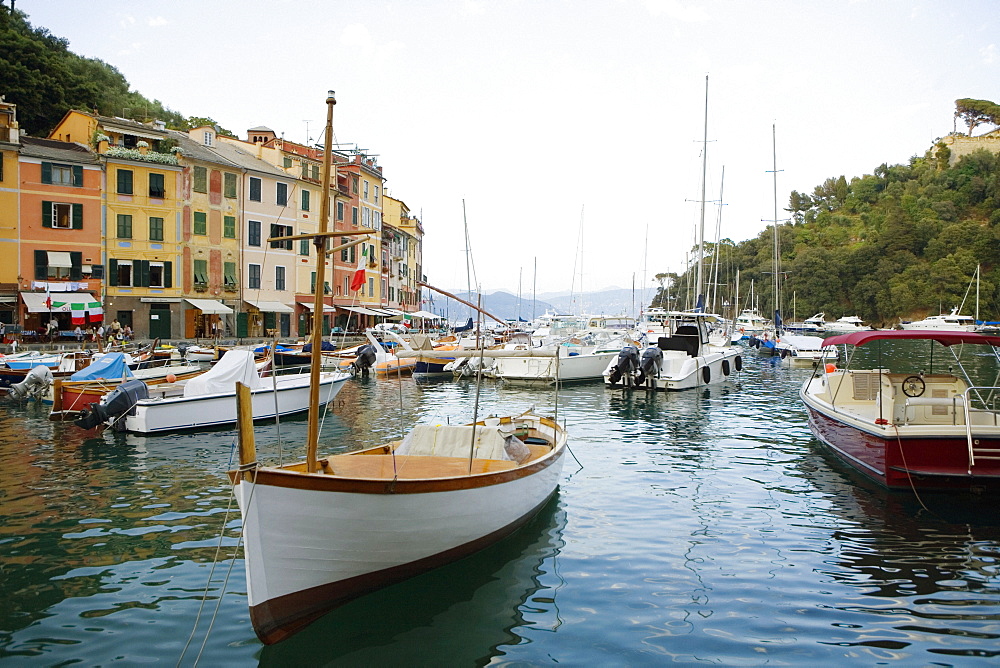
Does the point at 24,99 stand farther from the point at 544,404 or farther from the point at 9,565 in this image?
the point at 9,565

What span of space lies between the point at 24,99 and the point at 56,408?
122ft

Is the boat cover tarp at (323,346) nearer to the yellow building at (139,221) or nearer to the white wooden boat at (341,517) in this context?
the yellow building at (139,221)

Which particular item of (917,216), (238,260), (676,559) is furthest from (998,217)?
(676,559)

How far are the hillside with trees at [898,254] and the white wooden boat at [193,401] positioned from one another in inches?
2198

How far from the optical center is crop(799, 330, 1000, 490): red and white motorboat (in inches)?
418

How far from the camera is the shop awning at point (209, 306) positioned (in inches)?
1731

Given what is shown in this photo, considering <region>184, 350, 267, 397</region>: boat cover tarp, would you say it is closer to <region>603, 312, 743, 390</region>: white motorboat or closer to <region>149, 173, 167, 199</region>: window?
<region>603, 312, 743, 390</region>: white motorboat

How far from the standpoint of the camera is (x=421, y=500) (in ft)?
23.5

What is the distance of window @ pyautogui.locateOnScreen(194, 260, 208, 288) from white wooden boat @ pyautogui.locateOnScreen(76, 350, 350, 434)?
85.1 ft

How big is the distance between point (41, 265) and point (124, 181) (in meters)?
6.71

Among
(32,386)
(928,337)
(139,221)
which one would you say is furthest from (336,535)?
(139,221)

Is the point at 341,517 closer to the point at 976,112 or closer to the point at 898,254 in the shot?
the point at 898,254

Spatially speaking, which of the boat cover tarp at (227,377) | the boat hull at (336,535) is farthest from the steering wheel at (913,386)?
the boat cover tarp at (227,377)

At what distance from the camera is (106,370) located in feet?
69.9
